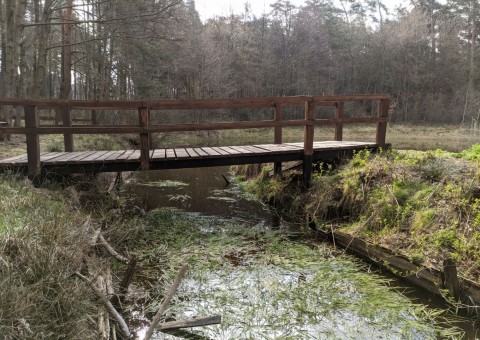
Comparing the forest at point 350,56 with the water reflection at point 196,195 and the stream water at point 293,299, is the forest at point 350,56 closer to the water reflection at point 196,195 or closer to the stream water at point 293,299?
the water reflection at point 196,195

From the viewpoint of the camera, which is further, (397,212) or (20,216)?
(397,212)

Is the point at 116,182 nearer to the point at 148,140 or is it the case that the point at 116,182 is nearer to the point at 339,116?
the point at 148,140

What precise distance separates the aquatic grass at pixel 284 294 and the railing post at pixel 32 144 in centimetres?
255

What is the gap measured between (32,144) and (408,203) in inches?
234

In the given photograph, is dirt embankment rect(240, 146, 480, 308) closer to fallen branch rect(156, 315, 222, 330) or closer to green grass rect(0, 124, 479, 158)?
fallen branch rect(156, 315, 222, 330)

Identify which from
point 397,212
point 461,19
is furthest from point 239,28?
point 397,212

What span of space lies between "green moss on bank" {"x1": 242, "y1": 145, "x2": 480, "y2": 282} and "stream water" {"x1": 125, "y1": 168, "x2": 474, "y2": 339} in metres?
0.65

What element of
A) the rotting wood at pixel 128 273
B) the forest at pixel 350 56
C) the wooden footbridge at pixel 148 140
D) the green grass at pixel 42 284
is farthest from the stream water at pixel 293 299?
the forest at pixel 350 56

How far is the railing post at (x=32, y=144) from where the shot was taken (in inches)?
221

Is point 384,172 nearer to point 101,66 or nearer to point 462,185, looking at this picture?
point 462,185

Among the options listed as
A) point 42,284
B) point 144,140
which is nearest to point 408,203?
point 144,140

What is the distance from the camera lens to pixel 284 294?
3.60 metres

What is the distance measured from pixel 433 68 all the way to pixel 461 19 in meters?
5.95

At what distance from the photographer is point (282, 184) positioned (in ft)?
24.9
